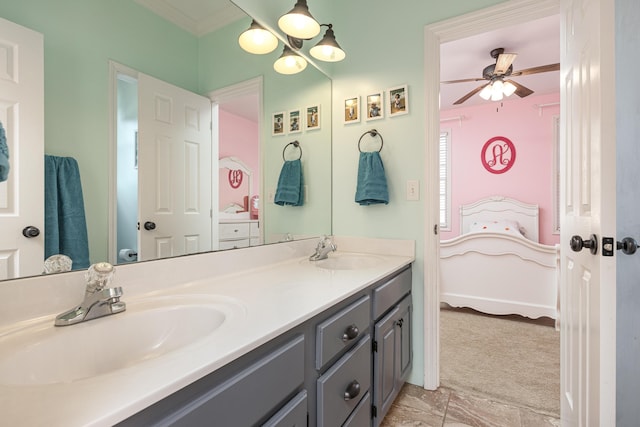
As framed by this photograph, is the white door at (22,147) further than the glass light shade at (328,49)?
No

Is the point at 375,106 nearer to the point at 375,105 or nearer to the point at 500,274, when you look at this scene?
the point at 375,105

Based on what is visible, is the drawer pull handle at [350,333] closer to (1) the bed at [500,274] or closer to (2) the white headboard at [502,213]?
(1) the bed at [500,274]

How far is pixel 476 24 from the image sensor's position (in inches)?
67.9

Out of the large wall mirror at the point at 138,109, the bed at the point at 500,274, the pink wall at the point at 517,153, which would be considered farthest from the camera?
the pink wall at the point at 517,153

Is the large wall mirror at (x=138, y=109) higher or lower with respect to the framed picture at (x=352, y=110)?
lower

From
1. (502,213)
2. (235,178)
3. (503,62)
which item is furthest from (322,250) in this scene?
(502,213)

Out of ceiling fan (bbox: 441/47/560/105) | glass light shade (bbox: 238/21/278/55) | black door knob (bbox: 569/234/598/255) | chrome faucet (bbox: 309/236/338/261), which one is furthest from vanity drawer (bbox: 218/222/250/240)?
ceiling fan (bbox: 441/47/560/105)

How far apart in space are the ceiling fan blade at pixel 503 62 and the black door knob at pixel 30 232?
317 centimetres

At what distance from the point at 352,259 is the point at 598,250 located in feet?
3.75

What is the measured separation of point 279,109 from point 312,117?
279 mm

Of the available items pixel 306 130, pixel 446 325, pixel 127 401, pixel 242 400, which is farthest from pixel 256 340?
pixel 446 325

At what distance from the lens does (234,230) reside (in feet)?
4.80

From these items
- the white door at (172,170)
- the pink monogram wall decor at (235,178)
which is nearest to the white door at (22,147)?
the white door at (172,170)

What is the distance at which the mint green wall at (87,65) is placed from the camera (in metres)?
0.82
